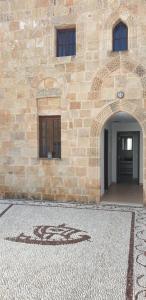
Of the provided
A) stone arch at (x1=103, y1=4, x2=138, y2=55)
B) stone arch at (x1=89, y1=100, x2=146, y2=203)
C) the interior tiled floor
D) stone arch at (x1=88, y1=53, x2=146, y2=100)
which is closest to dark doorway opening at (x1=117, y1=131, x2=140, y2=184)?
the interior tiled floor

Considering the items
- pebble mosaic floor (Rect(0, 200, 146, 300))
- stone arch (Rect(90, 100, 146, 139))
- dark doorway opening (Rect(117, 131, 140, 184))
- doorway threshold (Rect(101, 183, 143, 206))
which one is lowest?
pebble mosaic floor (Rect(0, 200, 146, 300))

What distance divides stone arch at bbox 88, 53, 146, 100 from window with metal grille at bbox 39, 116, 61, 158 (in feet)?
3.75

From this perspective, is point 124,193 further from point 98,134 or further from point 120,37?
point 120,37

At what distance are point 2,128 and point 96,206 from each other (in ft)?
10.7

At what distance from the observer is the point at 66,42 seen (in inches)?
271

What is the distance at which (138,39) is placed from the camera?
6.17 m

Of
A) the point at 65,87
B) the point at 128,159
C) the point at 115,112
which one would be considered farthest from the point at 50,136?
the point at 128,159

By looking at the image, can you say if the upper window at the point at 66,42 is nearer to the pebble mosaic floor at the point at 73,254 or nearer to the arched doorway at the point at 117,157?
the arched doorway at the point at 117,157

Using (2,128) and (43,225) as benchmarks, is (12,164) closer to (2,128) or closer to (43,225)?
(2,128)

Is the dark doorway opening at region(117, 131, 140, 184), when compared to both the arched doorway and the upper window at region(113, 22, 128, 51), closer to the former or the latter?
the arched doorway

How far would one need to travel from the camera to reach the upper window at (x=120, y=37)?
252 inches

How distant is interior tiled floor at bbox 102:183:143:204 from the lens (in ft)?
22.6

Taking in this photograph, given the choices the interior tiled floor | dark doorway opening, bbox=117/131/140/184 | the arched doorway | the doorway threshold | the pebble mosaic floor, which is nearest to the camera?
the pebble mosaic floor

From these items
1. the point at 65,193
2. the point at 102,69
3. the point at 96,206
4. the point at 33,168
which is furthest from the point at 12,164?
the point at 102,69
